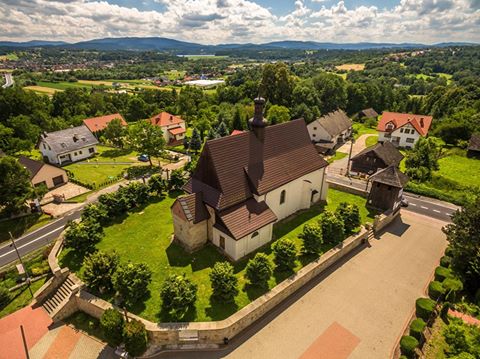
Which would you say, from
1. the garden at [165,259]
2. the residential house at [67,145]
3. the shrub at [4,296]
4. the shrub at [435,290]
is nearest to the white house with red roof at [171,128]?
the residential house at [67,145]

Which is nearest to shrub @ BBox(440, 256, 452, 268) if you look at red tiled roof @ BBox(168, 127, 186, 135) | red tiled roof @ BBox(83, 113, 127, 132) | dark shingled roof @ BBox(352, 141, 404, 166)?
dark shingled roof @ BBox(352, 141, 404, 166)

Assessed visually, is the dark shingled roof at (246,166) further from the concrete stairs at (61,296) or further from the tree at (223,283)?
the concrete stairs at (61,296)

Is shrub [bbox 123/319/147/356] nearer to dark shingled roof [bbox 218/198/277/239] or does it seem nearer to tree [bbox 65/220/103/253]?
dark shingled roof [bbox 218/198/277/239]

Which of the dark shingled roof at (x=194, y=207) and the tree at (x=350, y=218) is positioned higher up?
the dark shingled roof at (x=194, y=207)

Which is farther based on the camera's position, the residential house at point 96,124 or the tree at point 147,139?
the residential house at point 96,124

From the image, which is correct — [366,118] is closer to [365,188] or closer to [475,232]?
[365,188]

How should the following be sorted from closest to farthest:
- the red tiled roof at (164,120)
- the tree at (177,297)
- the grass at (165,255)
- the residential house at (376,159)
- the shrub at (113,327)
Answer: the shrub at (113,327), the tree at (177,297), the grass at (165,255), the residential house at (376,159), the red tiled roof at (164,120)

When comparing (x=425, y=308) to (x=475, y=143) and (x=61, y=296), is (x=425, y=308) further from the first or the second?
(x=475, y=143)

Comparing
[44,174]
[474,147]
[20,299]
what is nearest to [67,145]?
[44,174]
